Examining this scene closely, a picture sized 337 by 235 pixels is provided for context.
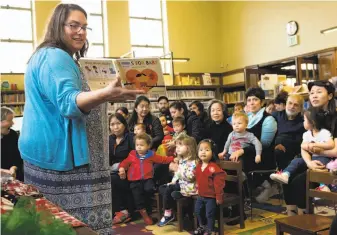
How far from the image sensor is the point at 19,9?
913 centimetres

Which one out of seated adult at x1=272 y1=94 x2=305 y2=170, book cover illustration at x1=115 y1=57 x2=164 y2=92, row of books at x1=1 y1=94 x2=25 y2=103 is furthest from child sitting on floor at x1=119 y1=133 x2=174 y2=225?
row of books at x1=1 y1=94 x2=25 y2=103

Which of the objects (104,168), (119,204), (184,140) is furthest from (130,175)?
(104,168)

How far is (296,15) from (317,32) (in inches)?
32.2

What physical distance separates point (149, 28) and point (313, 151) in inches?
340

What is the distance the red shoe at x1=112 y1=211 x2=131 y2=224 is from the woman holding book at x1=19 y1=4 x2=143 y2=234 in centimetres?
262

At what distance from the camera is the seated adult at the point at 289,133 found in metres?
3.94

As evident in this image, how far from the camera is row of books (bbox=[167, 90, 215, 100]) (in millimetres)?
9865

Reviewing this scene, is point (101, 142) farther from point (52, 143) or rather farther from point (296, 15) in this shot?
point (296, 15)

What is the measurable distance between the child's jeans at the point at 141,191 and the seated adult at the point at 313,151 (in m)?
1.45

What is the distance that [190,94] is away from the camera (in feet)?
33.3

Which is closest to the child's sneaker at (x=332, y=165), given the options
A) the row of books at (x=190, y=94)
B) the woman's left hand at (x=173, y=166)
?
the woman's left hand at (x=173, y=166)

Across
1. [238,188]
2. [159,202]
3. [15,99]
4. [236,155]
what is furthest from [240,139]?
[15,99]

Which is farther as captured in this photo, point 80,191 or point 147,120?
point 147,120

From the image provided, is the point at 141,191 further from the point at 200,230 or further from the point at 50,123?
the point at 50,123
